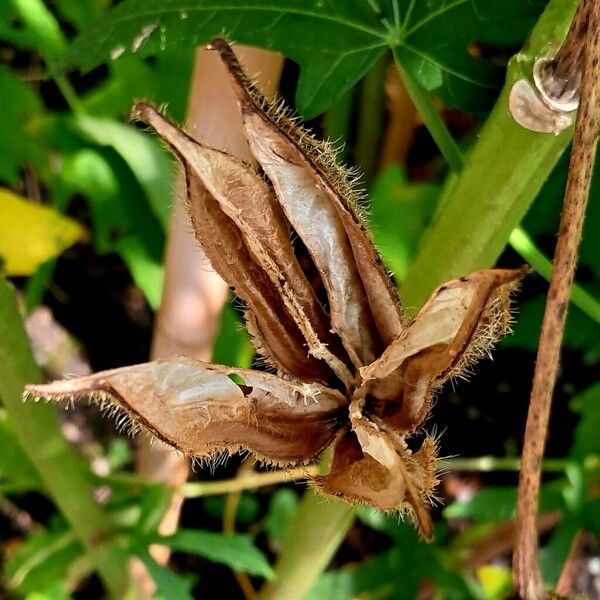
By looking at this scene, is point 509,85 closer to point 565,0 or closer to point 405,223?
point 565,0

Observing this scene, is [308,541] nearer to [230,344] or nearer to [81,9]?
[230,344]

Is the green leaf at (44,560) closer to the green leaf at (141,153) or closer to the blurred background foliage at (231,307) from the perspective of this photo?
the blurred background foliage at (231,307)

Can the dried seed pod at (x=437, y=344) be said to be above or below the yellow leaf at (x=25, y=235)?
above

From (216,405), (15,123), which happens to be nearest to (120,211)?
(15,123)

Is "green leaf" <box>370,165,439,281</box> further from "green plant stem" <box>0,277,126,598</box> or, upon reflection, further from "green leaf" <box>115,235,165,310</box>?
"green plant stem" <box>0,277,126,598</box>

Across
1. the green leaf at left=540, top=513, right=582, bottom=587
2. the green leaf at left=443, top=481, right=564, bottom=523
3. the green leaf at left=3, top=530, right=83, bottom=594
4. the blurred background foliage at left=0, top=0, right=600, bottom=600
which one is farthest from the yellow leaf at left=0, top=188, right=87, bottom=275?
the green leaf at left=540, top=513, right=582, bottom=587

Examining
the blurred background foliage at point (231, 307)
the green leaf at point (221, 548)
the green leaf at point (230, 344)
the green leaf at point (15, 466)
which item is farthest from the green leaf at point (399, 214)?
the green leaf at point (15, 466)

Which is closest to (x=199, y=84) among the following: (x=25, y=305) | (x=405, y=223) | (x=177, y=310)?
(x=177, y=310)
